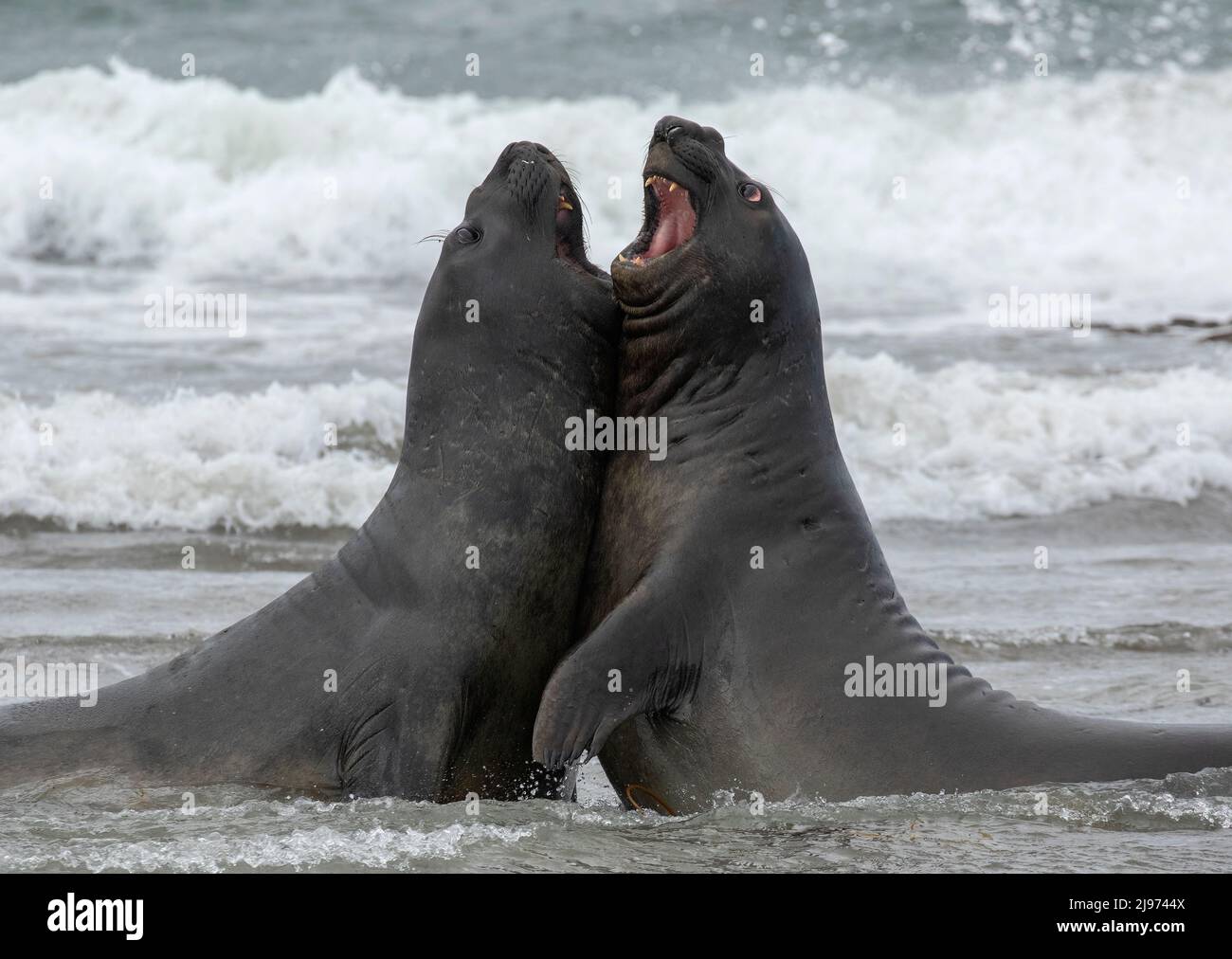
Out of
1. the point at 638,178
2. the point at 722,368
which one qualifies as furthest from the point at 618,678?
the point at 638,178

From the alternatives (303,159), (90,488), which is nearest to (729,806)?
(90,488)

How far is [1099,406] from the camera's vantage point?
15078mm

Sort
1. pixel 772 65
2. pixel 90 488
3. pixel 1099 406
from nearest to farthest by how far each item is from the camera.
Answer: pixel 90 488, pixel 1099 406, pixel 772 65

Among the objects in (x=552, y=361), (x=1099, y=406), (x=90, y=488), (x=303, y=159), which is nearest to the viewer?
(x=552, y=361)

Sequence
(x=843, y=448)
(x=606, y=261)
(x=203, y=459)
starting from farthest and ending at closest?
(x=606, y=261)
(x=843, y=448)
(x=203, y=459)

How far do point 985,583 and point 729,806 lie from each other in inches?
200

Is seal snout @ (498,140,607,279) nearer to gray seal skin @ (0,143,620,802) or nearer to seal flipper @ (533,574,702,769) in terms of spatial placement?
gray seal skin @ (0,143,620,802)

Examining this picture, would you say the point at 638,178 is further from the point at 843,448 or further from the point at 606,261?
the point at 843,448

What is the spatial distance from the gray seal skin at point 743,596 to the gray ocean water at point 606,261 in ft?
0.53

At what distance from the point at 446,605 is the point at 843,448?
26.6ft

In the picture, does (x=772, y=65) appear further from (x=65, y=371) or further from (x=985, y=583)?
(x=985, y=583)

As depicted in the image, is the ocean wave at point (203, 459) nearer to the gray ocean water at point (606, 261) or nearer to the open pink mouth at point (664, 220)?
the gray ocean water at point (606, 261)

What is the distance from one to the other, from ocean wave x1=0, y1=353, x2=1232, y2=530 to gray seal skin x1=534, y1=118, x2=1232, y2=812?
5537 mm

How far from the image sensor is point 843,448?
46.2ft
